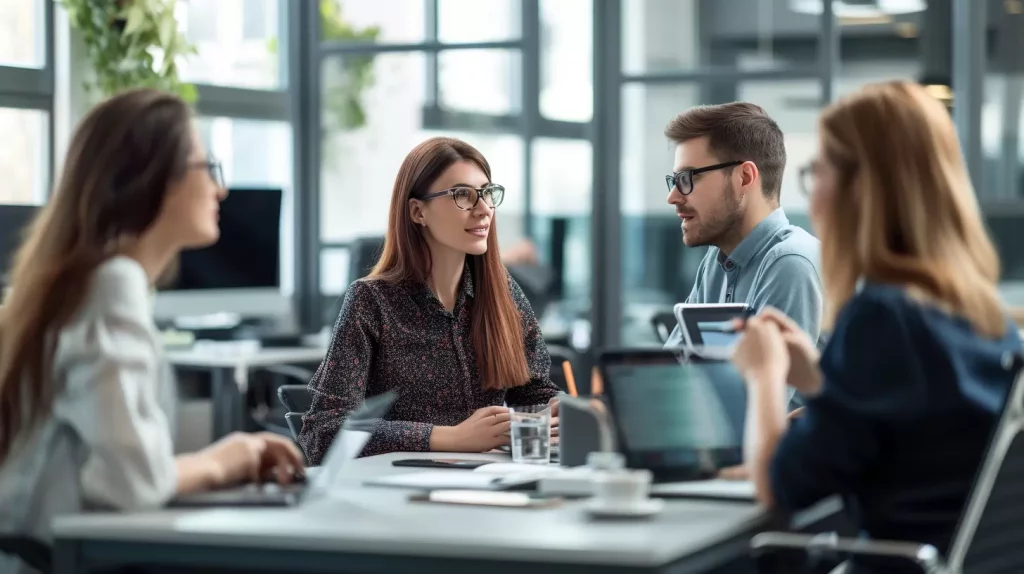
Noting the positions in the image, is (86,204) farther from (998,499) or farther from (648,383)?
(998,499)

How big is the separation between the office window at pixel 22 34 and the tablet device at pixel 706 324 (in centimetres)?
423

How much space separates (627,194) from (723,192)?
3.46m

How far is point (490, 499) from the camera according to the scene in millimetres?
2074

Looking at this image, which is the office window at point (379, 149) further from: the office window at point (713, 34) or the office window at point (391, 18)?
the office window at point (713, 34)

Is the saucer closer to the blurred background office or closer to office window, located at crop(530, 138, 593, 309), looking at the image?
the blurred background office

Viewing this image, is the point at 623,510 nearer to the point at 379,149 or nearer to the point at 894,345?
the point at 894,345

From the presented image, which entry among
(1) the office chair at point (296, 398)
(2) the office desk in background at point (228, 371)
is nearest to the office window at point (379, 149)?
(2) the office desk in background at point (228, 371)

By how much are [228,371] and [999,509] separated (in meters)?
4.11

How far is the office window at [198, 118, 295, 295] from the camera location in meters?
6.86

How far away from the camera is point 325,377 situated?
294cm

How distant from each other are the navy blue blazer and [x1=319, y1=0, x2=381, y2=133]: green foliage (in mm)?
5461

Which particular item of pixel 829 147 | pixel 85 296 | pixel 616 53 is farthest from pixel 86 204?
pixel 616 53

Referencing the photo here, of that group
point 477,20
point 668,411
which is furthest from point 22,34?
point 668,411

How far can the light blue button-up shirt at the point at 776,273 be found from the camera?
9.97 ft
